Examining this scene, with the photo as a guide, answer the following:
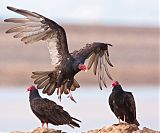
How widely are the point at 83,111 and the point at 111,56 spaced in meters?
12.2

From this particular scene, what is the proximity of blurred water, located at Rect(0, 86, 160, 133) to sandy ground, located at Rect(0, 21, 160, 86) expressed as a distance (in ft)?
8.98

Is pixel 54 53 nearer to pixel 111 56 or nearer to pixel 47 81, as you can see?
pixel 47 81

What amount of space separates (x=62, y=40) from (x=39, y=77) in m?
0.70

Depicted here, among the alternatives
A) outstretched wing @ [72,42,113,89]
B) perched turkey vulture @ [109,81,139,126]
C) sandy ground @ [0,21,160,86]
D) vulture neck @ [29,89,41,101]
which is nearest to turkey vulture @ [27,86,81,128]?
vulture neck @ [29,89,41,101]

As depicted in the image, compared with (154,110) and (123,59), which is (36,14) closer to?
(154,110)

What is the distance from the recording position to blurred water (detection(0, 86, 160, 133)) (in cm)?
1930

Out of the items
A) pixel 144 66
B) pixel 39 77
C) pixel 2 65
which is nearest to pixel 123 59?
pixel 144 66

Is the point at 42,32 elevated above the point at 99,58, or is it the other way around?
the point at 42,32

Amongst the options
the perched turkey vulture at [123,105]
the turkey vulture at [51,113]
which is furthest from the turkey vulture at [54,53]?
the perched turkey vulture at [123,105]

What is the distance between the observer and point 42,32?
15.0m

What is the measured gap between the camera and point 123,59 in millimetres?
33531

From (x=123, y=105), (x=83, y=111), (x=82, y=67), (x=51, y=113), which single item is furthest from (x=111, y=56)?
(x=51, y=113)

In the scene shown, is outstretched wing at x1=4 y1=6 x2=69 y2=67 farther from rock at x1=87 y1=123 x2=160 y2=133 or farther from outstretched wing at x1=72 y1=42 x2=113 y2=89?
rock at x1=87 y1=123 x2=160 y2=133

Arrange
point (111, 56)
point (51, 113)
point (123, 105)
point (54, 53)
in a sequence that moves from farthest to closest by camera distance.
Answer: point (111, 56) < point (54, 53) < point (123, 105) < point (51, 113)
